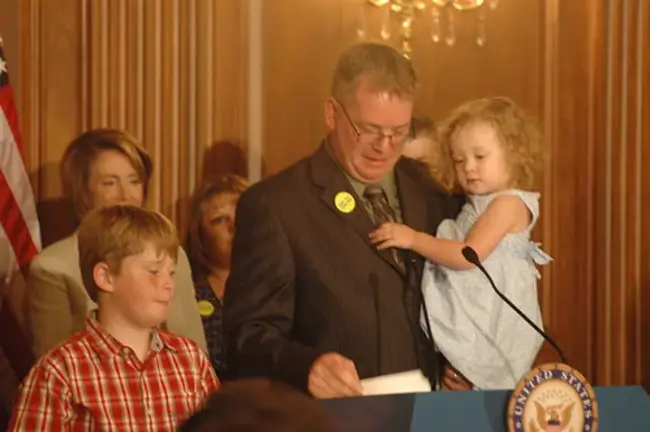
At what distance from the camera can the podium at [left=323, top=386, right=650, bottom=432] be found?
2.00m

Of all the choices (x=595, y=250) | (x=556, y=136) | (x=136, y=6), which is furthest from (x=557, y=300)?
(x=136, y=6)

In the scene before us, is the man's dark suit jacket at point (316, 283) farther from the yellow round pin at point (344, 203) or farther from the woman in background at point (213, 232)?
the woman in background at point (213, 232)

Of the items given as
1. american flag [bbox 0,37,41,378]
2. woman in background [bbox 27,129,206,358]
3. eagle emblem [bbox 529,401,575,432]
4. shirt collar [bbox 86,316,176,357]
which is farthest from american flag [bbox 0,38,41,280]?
eagle emblem [bbox 529,401,575,432]

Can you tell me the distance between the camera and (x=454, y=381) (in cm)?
259

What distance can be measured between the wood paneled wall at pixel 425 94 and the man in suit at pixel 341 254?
3.86ft

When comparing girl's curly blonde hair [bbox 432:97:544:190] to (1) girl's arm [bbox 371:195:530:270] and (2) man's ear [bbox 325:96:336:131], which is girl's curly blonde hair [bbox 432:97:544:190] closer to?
(1) girl's arm [bbox 371:195:530:270]

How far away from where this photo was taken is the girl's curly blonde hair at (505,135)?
Result: 2.67 meters

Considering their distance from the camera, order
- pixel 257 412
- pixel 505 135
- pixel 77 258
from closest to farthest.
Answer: pixel 257 412 → pixel 505 135 → pixel 77 258

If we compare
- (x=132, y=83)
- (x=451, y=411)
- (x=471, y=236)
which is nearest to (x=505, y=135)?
(x=471, y=236)

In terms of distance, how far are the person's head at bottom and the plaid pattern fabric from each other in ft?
3.30

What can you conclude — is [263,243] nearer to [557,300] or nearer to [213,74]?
[213,74]

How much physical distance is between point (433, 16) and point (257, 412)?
3.01 metres

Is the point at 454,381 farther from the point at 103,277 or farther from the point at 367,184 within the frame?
the point at 103,277

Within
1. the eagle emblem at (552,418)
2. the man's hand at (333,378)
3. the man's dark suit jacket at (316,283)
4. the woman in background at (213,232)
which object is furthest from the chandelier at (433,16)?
the eagle emblem at (552,418)
